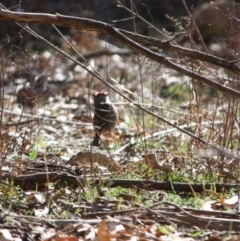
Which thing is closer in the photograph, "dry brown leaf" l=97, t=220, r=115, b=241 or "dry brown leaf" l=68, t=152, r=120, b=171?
"dry brown leaf" l=97, t=220, r=115, b=241

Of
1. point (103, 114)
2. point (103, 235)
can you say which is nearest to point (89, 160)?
point (103, 235)

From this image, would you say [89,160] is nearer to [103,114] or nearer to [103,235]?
[103,235]

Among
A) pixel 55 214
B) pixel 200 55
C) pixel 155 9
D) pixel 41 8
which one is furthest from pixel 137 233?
pixel 155 9

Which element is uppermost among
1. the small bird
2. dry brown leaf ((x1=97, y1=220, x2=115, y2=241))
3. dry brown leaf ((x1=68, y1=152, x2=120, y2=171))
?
the small bird

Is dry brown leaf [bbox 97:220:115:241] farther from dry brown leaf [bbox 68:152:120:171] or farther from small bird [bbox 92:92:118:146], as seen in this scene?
small bird [bbox 92:92:118:146]

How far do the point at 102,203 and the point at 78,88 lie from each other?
679cm

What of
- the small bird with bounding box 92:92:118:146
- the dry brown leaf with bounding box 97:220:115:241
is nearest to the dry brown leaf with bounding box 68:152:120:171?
the small bird with bounding box 92:92:118:146

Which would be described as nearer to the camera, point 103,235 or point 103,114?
point 103,235

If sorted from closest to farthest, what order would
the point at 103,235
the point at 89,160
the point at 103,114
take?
the point at 103,235
the point at 89,160
the point at 103,114

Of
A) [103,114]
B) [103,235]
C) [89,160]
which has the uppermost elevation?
[103,114]

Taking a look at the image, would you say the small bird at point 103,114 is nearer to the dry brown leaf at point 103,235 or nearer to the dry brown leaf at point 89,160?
the dry brown leaf at point 89,160

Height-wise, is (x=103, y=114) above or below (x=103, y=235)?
above

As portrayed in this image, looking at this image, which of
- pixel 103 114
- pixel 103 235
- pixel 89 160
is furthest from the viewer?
pixel 103 114

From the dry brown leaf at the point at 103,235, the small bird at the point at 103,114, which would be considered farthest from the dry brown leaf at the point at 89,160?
the dry brown leaf at the point at 103,235
